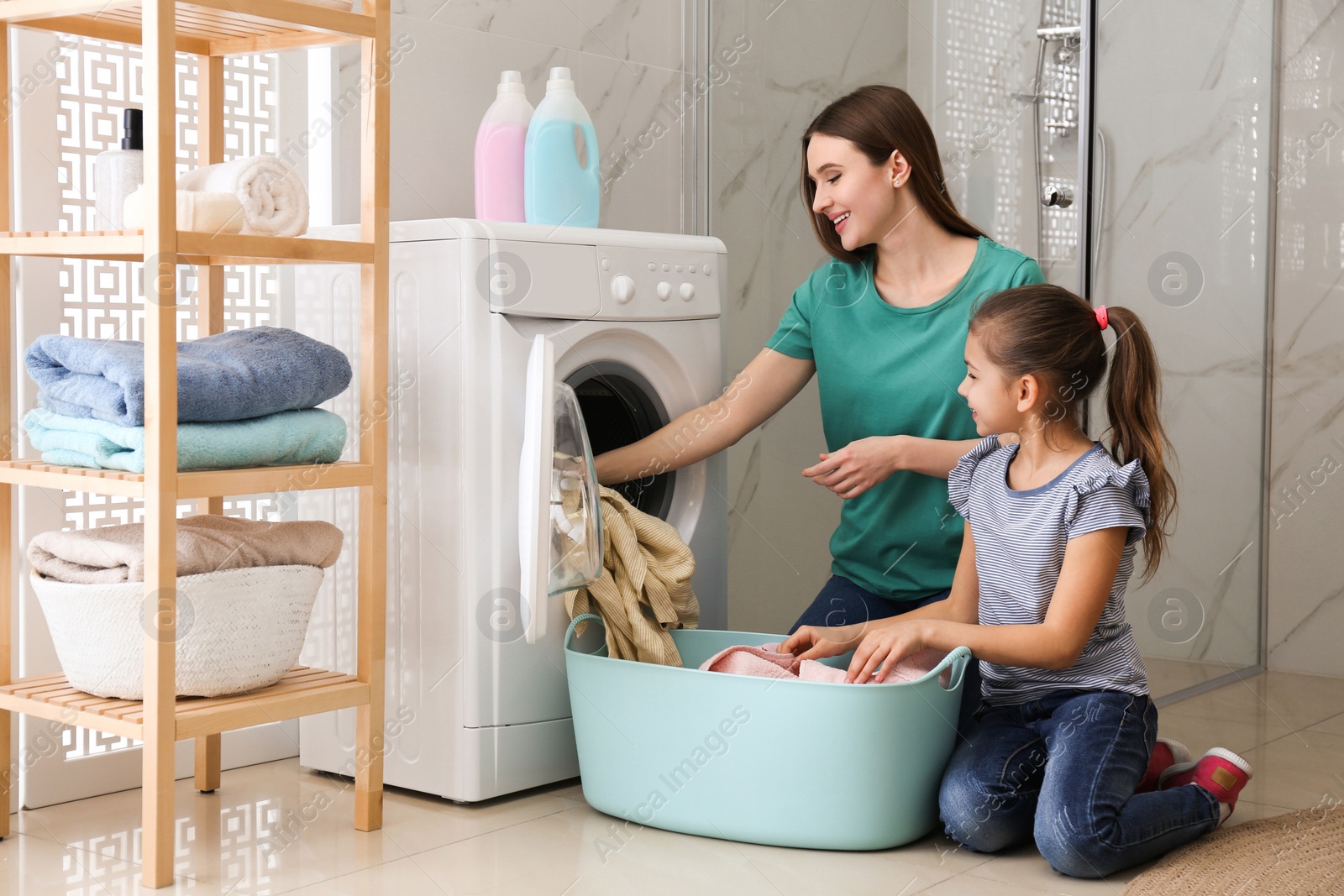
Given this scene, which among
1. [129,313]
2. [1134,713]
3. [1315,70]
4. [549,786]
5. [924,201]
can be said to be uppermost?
[1315,70]

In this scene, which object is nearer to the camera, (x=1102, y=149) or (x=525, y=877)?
(x=525, y=877)

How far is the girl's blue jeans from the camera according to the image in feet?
4.82

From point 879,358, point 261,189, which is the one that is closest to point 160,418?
point 261,189

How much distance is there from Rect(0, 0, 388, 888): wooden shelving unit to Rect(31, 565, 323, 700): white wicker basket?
0.03 meters

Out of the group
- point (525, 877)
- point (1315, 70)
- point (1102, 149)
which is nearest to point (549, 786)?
point (525, 877)

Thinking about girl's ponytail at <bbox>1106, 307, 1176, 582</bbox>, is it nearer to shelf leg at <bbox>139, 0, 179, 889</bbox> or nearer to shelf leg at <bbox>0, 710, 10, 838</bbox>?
shelf leg at <bbox>139, 0, 179, 889</bbox>

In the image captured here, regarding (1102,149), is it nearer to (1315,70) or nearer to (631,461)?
(1315,70)

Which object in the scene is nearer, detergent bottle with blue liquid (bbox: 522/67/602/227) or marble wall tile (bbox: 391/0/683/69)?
detergent bottle with blue liquid (bbox: 522/67/602/227)

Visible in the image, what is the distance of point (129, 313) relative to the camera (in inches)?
71.9

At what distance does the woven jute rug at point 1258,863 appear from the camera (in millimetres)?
1425

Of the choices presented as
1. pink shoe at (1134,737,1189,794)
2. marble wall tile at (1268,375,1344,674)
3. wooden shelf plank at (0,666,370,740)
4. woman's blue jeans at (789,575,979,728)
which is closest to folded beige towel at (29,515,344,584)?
wooden shelf plank at (0,666,370,740)

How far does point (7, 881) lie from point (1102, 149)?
1.85 meters

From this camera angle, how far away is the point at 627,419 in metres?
1.99

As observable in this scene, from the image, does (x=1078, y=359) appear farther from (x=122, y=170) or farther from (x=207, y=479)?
(x=122, y=170)
